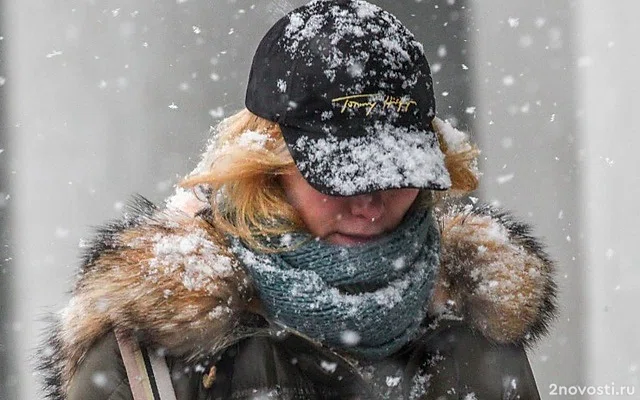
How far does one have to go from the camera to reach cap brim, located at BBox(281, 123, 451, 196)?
→ 1.55m

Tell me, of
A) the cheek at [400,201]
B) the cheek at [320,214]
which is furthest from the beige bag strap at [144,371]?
the cheek at [400,201]

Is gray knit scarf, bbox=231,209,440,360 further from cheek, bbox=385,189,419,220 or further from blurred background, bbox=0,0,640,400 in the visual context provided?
blurred background, bbox=0,0,640,400

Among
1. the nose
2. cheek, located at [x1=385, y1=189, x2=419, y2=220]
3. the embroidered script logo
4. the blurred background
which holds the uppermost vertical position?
the embroidered script logo

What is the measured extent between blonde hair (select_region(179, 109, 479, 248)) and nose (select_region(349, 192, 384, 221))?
0.09 metres

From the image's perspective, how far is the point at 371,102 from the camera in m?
1.59

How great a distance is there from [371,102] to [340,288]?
0.97 ft

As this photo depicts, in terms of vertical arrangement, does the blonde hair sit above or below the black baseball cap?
below

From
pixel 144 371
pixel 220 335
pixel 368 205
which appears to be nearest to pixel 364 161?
pixel 368 205

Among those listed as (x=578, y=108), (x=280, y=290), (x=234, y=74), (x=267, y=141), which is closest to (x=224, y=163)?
(x=267, y=141)

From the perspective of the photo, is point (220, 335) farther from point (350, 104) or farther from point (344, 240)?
point (350, 104)

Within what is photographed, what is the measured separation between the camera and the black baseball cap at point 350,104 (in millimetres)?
1567

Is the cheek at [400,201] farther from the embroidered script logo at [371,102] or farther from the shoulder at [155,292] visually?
the shoulder at [155,292]

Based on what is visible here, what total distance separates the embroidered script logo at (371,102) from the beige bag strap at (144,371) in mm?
464

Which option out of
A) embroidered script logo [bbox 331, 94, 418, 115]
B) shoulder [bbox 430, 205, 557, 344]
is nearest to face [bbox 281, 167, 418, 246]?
embroidered script logo [bbox 331, 94, 418, 115]
